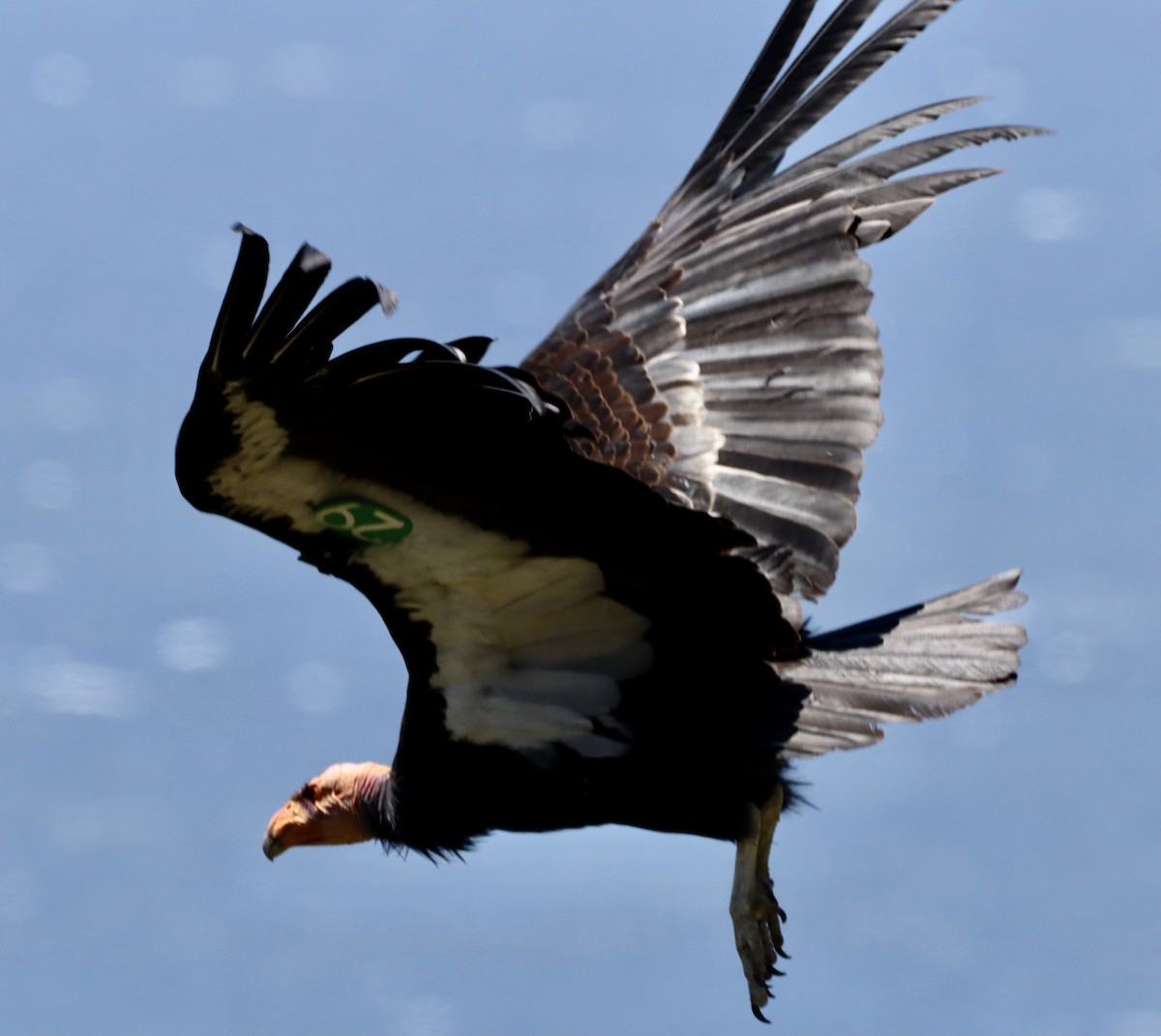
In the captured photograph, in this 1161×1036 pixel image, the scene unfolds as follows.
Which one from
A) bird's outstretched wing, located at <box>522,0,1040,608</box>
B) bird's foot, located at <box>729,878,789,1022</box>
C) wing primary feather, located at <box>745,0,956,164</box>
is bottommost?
bird's foot, located at <box>729,878,789,1022</box>

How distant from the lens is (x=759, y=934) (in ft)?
20.7

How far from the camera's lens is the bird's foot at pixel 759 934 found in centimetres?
631

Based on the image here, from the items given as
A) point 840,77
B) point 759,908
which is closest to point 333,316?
point 759,908

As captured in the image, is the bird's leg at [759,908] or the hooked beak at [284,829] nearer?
the bird's leg at [759,908]

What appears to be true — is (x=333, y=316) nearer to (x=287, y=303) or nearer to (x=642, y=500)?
(x=287, y=303)

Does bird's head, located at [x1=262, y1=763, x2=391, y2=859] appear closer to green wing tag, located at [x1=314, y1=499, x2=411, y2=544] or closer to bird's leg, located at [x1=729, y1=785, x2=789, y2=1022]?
bird's leg, located at [x1=729, y1=785, x2=789, y2=1022]

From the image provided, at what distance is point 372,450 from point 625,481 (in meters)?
0.63

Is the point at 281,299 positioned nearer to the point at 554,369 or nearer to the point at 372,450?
the point at 372,450

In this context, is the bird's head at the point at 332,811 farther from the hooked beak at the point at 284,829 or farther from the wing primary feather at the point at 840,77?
the wing primary feather at the point at 840,77

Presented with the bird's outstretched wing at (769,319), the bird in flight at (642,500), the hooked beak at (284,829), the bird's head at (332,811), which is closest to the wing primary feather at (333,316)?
the bird in flight at (642,500)

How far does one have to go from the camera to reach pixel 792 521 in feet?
20.6

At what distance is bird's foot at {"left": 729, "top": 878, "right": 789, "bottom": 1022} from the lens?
20.7 ft

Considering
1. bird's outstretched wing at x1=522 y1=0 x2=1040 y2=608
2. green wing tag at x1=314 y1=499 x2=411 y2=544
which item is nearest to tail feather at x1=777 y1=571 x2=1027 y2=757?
bird's outstretched wing at x1=522 y1=0 x2=1040 y2=608

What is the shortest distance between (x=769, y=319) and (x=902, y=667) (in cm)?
126
